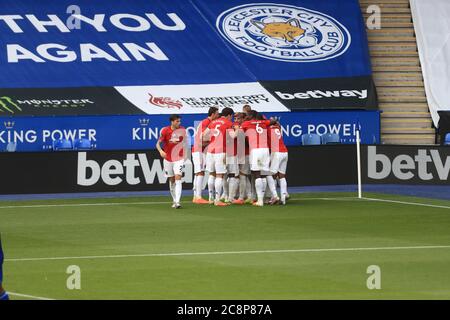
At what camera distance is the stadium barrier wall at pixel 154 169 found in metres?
31.3

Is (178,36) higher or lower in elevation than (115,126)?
higher

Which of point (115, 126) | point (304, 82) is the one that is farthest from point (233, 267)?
point (304, 82)

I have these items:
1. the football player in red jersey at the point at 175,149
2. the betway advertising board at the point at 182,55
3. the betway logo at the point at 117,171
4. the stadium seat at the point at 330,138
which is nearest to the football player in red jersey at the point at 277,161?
the football player in red jersey at the point at 175,149

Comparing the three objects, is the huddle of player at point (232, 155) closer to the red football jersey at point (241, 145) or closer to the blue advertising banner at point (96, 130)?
the red football jersey at point (241, 145)

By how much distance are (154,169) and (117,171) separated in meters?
1.06

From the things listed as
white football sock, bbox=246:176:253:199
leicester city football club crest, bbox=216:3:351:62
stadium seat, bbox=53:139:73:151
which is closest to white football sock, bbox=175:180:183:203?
white football sock, bbox=246:176:253:199

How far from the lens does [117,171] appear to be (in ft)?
104

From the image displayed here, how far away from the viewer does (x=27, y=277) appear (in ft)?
50.9

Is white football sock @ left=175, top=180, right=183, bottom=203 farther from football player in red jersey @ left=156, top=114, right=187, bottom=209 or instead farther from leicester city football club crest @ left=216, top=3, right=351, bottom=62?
leicester city football club crest @ left=216, top=3, right=351, bottom=62

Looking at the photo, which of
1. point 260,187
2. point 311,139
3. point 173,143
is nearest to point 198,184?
point 260,187

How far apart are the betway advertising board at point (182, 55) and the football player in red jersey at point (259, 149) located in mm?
10664

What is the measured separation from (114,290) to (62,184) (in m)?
17.7

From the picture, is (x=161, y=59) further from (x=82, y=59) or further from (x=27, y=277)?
(x=27, y=277)
